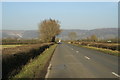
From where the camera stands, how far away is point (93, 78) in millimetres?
9578

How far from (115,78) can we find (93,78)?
1.10m

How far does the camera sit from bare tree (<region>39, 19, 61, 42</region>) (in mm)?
79125

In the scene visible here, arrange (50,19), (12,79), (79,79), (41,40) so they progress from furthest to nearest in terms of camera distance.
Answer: (50,19) → (41,40) → (79,79) → (12,79)

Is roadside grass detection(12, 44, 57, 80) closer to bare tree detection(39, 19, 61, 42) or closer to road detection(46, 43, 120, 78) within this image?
road detection(46, 43, 120, 78)

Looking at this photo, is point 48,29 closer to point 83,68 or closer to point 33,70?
point 83,68

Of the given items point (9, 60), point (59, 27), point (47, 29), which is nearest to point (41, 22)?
point (47, 29)

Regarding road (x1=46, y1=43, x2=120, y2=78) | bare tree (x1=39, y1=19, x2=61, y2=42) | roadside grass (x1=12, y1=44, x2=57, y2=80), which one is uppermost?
bare tree (x1=39, y1=19, x2=61, y2=42)

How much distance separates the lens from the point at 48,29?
8225cm

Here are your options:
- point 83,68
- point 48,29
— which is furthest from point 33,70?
point 48,29

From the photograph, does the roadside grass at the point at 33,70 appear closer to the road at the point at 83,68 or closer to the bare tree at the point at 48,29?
the road at the point at 83,68

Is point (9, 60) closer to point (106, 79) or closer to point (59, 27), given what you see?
point (106, 79)

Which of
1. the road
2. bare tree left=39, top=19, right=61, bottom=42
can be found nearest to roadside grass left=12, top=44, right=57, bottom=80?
the road

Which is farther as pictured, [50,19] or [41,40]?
[50,19]

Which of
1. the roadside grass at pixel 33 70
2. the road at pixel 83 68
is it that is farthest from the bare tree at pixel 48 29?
the roadside grass at pixel 33 70
